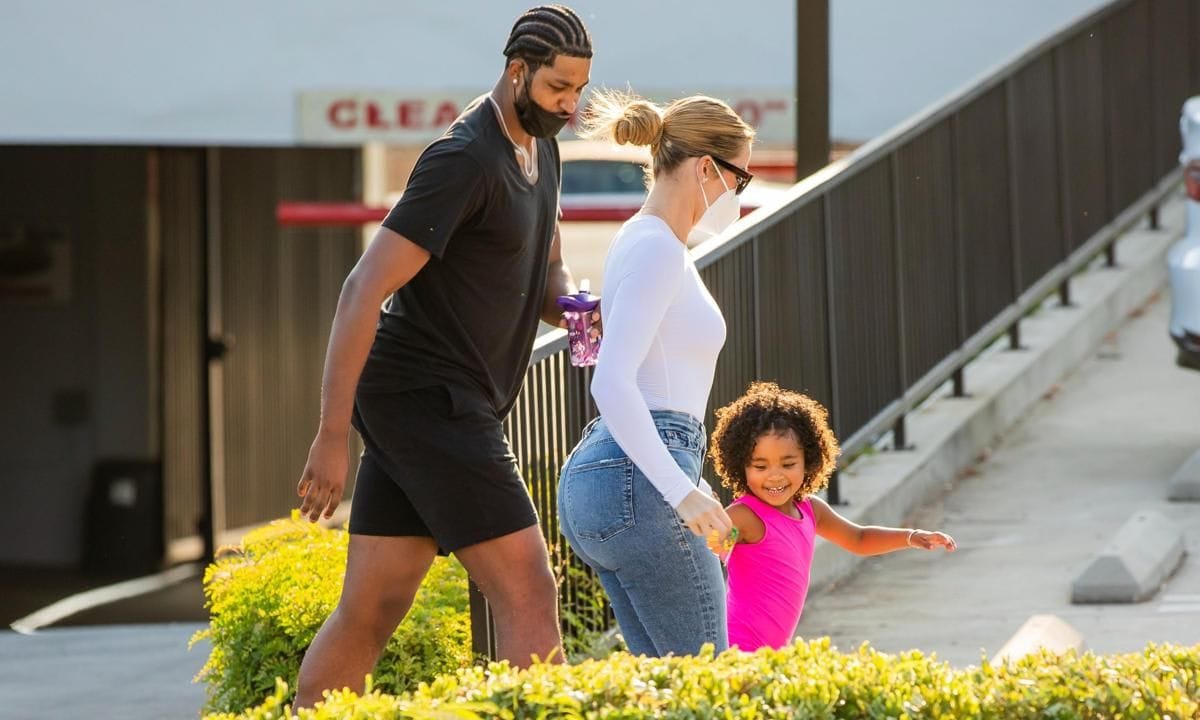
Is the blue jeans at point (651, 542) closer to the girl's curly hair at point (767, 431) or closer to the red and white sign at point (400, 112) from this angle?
the girl's curly hair at point (767, 431)

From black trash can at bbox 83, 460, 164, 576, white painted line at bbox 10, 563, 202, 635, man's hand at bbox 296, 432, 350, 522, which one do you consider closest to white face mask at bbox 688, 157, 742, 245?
man's hand at bbox 296, 432, 350, 522

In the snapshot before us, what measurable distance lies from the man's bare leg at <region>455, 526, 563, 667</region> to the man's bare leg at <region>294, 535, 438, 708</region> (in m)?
0.15

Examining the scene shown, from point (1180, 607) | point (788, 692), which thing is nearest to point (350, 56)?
point (1180, 607)

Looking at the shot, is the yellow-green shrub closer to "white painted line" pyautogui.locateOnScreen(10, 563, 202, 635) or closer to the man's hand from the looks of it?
the man's hand

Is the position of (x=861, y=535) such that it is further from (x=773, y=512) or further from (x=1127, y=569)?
(x=1127, y=569)

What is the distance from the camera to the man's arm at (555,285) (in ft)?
14.8

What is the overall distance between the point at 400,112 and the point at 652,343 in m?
7.86

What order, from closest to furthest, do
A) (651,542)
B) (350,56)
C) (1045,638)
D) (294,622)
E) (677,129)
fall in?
(651,542)
(677,129)
(294,622)
(1045,638)
(350,56)

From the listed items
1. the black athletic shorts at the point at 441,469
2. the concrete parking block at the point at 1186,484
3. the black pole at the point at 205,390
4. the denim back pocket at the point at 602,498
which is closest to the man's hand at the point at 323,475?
the black athletic shorts at the point at 441,469

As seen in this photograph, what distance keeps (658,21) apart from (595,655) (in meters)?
6.73

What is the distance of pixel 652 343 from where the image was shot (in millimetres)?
4078

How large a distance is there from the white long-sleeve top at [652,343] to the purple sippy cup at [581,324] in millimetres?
220

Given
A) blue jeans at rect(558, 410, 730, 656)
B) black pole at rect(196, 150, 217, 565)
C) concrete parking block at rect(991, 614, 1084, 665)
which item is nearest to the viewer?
blue jeans at rect(558, 410, 730, 656)

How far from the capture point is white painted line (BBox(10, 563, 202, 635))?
13.7m
